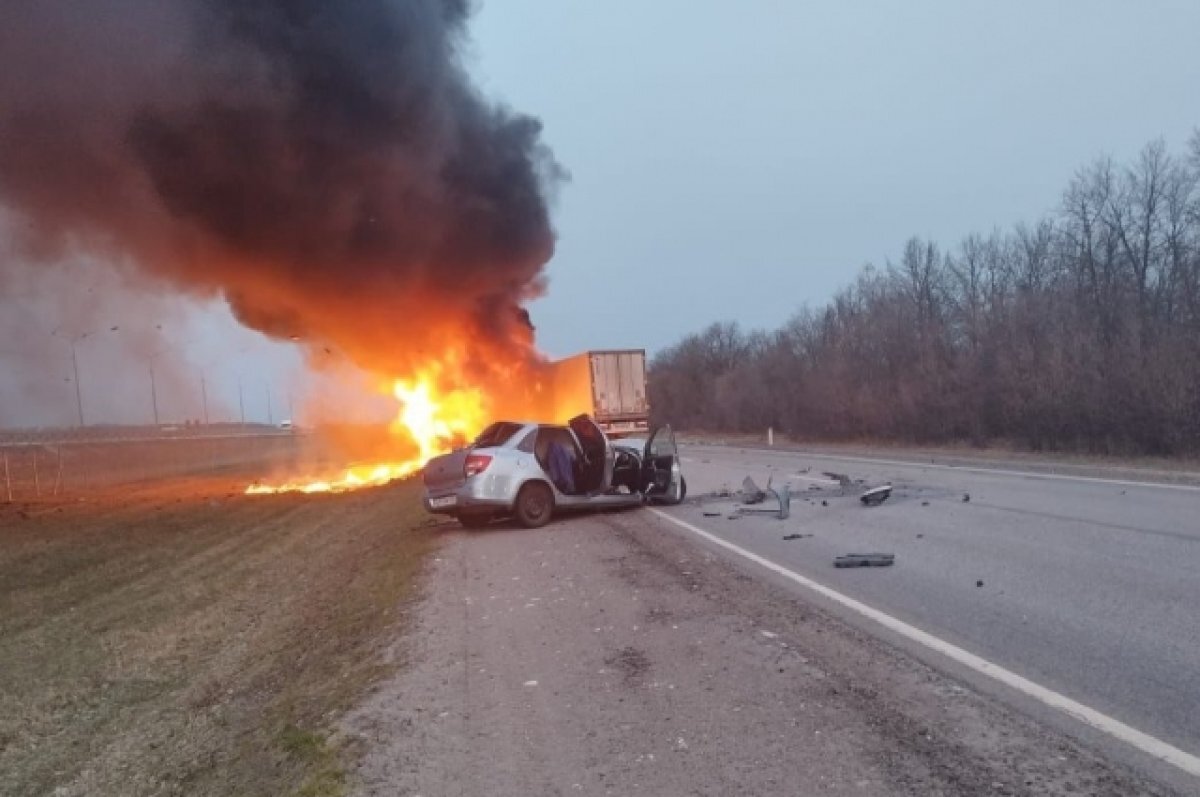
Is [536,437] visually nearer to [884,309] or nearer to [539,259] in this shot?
[539,259]

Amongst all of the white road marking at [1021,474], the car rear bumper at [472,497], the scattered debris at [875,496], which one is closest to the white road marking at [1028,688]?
the car rear bumper at [472,497]

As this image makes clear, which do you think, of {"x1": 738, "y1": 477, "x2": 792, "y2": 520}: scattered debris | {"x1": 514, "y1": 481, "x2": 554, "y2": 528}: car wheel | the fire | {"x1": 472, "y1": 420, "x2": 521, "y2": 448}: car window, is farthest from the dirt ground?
the fire

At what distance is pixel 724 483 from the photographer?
19859 mm

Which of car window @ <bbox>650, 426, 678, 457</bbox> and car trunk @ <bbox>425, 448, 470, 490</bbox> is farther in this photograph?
car window @ <bbox>650, 426, 678, 457</bbox>

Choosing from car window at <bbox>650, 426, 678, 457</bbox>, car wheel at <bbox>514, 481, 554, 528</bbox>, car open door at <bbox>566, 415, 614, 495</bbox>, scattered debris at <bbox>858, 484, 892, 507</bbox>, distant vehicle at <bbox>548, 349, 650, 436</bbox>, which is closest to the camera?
car wheel at <bbox>514, 481, 554, 528</bbox>

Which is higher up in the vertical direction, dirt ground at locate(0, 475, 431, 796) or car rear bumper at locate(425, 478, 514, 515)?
car rear bumper at locate(425, 478, 514, 515)

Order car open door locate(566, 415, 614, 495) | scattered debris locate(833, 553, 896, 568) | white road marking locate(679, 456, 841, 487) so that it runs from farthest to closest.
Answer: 1. white road marking locate(679, 456, 841, 487)
2. car open door locate(566, 415, 614, 495)
3. scattered debris locate(833, 553, 896, 568)

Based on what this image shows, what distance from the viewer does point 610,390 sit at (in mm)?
28016

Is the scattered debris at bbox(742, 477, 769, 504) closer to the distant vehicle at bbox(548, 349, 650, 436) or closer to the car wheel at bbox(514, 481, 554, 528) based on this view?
the car wheel at bbox(514, 481, 554, 528)

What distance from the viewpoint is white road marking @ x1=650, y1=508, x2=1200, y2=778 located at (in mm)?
4164

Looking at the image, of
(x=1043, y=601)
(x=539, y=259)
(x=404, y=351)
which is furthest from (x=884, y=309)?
(x=1043, y=601)

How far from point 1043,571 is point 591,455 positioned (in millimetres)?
7127

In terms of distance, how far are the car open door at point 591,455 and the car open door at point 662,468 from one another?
94 centimetres

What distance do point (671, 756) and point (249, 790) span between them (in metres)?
2.12
